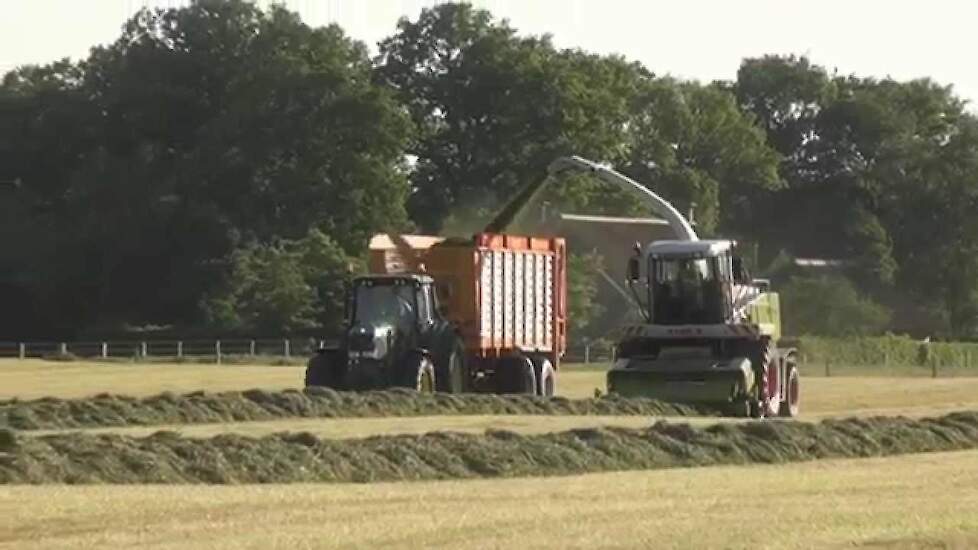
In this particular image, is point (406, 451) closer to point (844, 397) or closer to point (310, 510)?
point (310, 510)

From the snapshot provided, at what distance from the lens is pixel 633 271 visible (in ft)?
132

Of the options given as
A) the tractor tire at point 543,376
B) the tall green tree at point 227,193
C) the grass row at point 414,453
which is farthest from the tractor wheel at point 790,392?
the tall green tree at point 227,193

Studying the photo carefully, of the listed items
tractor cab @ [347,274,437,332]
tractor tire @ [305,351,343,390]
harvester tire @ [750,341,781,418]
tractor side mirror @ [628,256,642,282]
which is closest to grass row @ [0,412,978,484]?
harvester tire @ [750,341,781,418]

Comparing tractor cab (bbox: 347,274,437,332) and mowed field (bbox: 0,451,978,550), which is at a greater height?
tractor cab (bbox: 347,274,437,332)

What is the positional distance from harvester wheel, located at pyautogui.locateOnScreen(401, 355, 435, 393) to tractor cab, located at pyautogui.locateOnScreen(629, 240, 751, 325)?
4223 millimetres

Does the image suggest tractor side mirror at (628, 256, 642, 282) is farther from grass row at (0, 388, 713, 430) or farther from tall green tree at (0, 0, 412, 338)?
tall green tree at (0, 0, 412, 338)

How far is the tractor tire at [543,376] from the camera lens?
140ft

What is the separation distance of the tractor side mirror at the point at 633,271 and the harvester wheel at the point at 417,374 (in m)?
4.16

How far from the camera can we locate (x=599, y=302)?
281 feet

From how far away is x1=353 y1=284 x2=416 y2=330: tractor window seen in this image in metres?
38.4

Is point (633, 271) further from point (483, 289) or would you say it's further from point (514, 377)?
point (514, 377)

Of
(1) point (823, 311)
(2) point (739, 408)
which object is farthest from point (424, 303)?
(1) point (823, 311)

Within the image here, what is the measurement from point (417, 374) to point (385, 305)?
1357 millimetres

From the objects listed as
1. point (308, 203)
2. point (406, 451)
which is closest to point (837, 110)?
point (308, 203)
